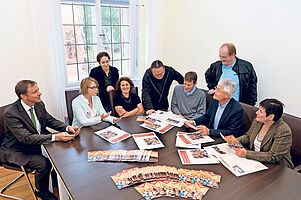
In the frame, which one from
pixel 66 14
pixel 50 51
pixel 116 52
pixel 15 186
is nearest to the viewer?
pixel 15 186

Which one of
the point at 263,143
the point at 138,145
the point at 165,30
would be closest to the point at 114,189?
the point at 138,145

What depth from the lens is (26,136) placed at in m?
2.04

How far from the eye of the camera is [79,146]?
185cm

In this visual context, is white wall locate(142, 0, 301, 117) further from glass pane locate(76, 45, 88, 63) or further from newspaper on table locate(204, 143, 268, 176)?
newspaper on table locate(204, 143, 268, 176)

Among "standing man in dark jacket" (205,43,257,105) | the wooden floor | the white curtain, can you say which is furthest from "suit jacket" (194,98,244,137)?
the white curtain

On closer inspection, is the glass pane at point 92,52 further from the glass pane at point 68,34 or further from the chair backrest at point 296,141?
the chair backrest at point 296,141

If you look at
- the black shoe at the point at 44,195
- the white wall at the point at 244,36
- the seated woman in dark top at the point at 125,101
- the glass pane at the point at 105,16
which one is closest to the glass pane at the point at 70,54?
the glass pane at the point at 105,16

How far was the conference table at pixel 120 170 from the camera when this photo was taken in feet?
4.36

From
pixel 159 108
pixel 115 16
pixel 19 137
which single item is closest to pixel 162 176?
pixel 19 137

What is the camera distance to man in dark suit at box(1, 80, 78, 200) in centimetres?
207

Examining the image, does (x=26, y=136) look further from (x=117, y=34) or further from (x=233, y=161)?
(x=117, y=34)

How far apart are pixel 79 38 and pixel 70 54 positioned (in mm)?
318

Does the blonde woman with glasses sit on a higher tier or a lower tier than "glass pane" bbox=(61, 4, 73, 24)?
lower

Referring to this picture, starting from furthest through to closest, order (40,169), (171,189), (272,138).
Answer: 1. (40,169)
2. (272,138)
3. (171,189)
